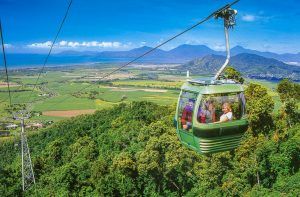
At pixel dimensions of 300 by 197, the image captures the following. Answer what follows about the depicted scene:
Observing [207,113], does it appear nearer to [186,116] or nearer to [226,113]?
[226,113]

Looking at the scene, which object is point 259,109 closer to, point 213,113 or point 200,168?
point 200,168

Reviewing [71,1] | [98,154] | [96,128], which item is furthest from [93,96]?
[71,1]

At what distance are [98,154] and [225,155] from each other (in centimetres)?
2903

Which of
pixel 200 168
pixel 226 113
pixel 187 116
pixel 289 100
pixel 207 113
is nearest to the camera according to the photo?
pixel 207 113

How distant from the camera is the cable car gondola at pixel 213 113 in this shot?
14344 mm

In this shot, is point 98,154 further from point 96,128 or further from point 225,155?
point 225,155

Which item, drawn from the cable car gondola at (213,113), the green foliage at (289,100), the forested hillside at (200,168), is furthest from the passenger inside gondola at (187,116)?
the green foliage at (289,100)

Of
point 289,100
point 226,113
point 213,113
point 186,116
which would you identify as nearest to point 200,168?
point 289,100

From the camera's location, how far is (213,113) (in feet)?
47.4

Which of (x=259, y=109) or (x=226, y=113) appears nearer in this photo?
(x=226, y=113)

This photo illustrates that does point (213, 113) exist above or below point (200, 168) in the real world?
above

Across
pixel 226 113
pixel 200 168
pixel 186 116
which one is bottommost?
pixel 200 168

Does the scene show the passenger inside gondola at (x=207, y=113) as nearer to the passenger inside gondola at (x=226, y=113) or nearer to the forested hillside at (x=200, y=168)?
the passenger inside gondola at (x=226, y=113)

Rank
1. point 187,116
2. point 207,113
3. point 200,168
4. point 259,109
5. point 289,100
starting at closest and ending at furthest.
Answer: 1. point 207,113
2. point 187,116
3. point 200,168
4. point 259,109
5. point 289,100
